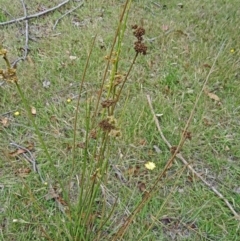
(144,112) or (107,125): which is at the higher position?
(107,125)

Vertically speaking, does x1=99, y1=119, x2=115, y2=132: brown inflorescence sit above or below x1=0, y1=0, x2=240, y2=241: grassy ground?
above

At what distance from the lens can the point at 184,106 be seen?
2.27 m

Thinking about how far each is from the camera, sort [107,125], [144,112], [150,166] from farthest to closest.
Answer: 1. [144,112]
2. [150,166]
3. [107,125]

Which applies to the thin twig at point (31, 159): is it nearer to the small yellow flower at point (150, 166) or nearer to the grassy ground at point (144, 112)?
the grassy ground at point (144, 112)

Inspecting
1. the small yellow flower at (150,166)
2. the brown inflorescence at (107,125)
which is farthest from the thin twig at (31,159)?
the brown inflorescence at (107,125)

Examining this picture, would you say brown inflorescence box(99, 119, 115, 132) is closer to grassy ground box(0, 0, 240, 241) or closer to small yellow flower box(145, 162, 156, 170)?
grassy ground box(0, 0, 240, 241)

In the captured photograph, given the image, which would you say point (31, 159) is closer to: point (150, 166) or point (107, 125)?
point (150, 166)

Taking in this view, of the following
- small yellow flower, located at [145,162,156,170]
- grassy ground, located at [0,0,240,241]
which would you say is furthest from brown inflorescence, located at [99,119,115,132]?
small yellow flower, located at [145,162,156,170]

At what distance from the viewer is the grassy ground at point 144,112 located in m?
1.74

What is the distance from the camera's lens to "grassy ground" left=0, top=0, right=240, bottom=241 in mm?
1735

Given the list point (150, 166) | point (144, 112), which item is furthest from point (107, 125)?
point (144, 112)

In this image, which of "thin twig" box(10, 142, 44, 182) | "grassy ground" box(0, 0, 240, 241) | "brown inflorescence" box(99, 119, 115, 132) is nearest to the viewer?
"brown inflorescence" box(99, 119, 115, 132)

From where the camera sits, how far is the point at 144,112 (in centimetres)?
216

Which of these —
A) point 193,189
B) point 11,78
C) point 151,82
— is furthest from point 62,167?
point 11,78
